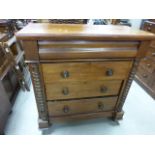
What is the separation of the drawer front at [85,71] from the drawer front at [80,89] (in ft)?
0.18

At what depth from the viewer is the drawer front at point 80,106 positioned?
1.10 m

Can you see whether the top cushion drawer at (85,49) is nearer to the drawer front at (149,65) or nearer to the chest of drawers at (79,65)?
the chest of drawers at (79,65)

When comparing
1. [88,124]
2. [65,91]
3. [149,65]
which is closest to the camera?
[65,91]

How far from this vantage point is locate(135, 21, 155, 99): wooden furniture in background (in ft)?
5.46

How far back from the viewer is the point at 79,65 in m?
0.88

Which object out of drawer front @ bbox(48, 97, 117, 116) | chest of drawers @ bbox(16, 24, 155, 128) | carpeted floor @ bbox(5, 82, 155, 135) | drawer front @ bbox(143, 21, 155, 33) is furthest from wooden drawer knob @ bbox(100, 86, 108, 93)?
drawer front @ bbox(143, 21, 155, 33)

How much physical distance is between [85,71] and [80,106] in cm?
38

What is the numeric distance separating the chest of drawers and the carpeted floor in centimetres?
15

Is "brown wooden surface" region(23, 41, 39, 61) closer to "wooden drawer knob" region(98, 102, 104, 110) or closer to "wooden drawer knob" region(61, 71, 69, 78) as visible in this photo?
"wooden drawer knob" region(61, 71, 69, 78)

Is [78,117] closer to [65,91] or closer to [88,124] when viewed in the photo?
[88,124]

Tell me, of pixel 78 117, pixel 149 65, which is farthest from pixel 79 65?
pixel 149 65

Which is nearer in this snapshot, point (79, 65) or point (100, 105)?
point (79, 65)
